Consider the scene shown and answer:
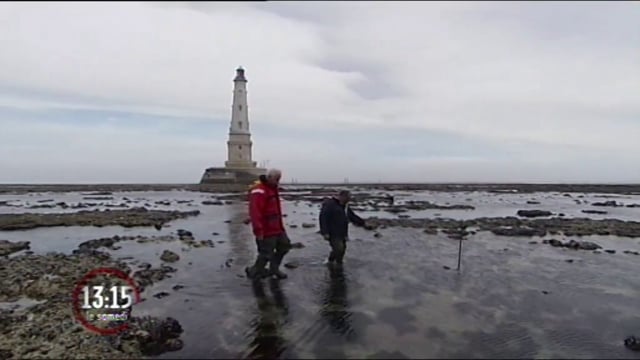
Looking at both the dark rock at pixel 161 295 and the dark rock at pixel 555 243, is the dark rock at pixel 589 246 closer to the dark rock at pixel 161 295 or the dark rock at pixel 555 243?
the dark rock at pixel 555 243

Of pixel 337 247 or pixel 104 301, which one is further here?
pixel 337 247

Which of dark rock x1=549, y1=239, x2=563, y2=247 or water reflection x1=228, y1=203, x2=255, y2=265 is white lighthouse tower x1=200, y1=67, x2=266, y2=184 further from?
dark rock x1=549, y1=239, x2=563, y2=247

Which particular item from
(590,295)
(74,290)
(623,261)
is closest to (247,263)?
(74,290)

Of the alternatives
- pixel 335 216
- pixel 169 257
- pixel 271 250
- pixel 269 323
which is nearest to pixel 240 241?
pixel 169 257

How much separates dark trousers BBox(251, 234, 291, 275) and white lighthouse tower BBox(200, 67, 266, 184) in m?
73.2

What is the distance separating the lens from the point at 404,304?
415 inches

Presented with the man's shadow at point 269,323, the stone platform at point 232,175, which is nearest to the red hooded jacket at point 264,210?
the man's shadow at point 269,323

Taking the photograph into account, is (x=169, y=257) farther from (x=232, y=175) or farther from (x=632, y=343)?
(x=232, y=175)

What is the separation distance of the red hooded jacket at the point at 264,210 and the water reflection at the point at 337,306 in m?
1.99

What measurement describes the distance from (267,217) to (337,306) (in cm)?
269

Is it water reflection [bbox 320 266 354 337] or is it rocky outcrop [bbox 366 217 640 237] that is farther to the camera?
rocky outcrop [bbox 366 217 640 237]

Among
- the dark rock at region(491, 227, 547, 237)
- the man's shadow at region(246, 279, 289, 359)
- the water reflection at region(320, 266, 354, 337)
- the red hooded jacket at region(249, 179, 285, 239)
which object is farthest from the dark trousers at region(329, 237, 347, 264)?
the dark rock at region(491, 227, 547, 237)

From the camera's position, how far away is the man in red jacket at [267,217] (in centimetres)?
1084

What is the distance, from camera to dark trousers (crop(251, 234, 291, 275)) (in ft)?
37.2
